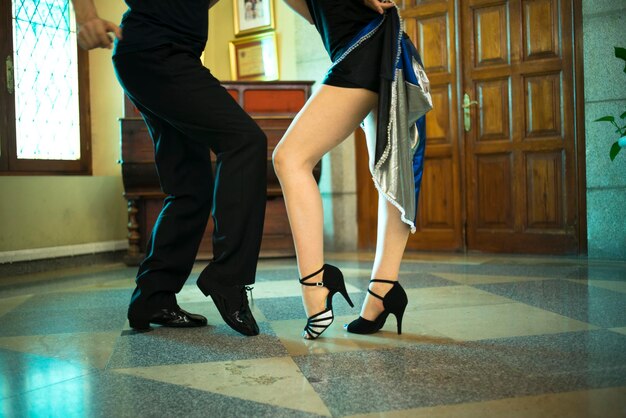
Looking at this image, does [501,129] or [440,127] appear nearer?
[501,129]

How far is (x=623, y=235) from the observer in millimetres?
3762

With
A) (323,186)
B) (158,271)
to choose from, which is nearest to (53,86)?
(323,186)

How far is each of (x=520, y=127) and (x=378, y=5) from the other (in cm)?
275

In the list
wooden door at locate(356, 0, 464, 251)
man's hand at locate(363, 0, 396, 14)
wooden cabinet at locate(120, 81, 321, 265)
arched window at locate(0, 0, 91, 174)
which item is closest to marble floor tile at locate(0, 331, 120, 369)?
man's hand at locate(363, 0, 396, 14)

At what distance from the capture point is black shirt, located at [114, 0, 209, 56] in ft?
5.87

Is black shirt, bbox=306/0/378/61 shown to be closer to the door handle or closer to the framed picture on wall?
the door handle

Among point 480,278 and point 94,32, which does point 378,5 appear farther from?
point 480,278

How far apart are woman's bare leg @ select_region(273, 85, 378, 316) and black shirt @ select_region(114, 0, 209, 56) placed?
0.43 m

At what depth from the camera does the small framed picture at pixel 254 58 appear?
5031 millimetres

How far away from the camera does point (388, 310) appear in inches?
70.2

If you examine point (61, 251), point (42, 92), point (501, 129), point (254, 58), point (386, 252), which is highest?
point (254, 58)

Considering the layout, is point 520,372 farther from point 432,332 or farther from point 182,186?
point 182,186

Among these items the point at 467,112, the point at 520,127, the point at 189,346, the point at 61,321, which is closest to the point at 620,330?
the point at 189,346

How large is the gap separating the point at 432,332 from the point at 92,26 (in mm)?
1259
